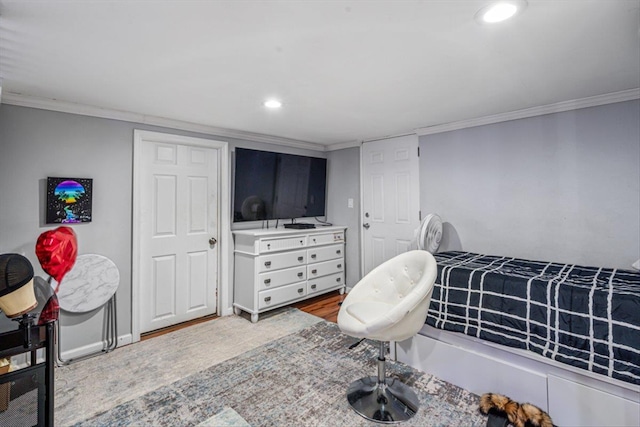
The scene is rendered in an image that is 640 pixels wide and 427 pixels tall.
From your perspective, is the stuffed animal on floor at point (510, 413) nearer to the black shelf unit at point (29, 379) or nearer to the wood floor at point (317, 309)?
the wood floor at point (317, 309)

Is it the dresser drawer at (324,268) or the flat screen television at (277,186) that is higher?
the flat screen television at (277,186)

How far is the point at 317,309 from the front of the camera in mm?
3787

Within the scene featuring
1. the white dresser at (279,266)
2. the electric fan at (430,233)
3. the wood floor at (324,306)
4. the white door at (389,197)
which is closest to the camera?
the electric fan at (430,233)

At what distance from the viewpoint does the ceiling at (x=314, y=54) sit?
1.38 metres

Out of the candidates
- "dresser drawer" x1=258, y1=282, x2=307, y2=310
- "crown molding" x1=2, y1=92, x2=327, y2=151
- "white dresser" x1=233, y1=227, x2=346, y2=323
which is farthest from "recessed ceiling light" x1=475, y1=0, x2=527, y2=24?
"dresser drawer" x1=258, y1=282, x2=307, y2=310

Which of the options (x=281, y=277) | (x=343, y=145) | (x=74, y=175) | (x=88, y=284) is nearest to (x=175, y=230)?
(x=88, y=284)

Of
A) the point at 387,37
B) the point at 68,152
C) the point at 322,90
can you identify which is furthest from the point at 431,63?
the point at 68,152

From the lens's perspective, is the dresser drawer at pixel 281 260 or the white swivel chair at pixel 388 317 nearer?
the white swivel chair at pixel 388 317

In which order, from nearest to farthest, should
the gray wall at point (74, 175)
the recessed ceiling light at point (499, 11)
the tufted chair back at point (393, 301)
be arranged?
the recessed ceiling light at point (499, 11) < the tufted chair back at point (393, 301) < the gray wall at point (74, 175)

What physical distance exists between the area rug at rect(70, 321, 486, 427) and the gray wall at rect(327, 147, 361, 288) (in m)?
1.77

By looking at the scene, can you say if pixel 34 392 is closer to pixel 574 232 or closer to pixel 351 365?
pixel 351 365

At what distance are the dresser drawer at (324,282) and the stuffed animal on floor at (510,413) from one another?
7.57 ft

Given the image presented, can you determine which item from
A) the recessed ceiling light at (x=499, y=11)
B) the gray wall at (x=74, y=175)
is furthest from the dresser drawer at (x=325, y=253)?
the recessed ceiling light at (x=499, y=11)

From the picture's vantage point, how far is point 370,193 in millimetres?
4184
